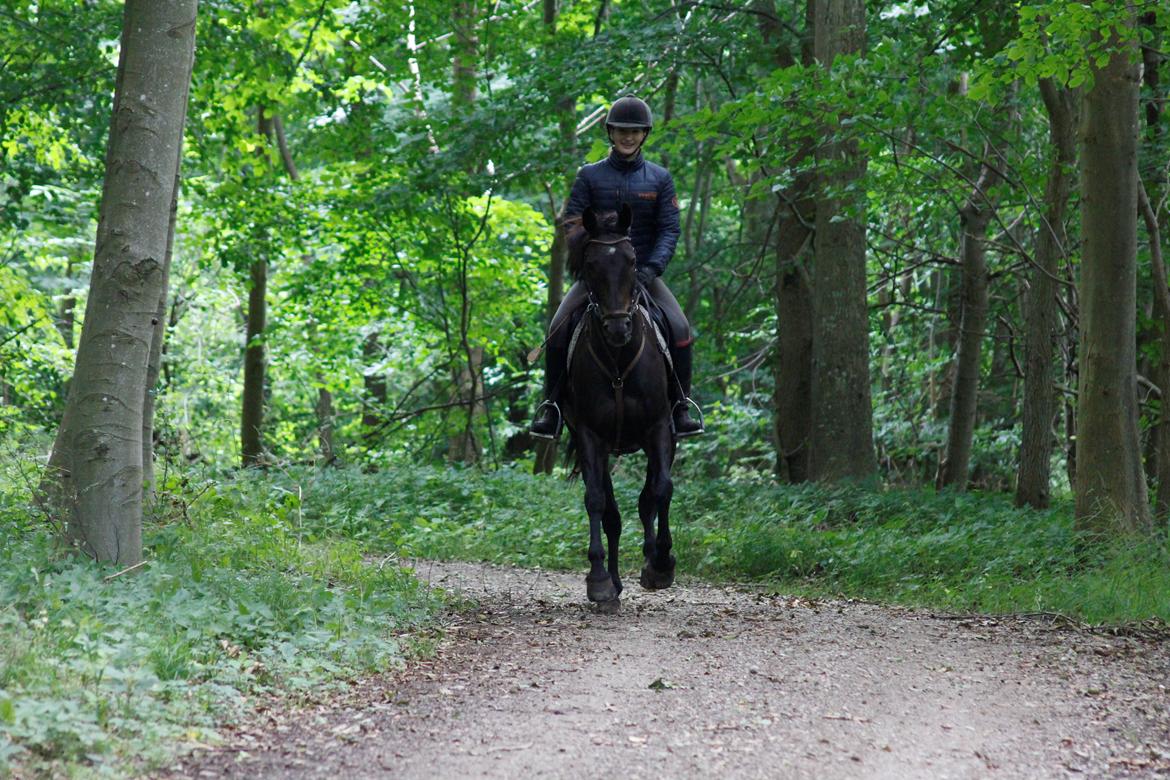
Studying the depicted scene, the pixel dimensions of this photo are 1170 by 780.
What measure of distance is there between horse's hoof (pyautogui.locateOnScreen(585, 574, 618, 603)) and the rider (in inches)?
47.2

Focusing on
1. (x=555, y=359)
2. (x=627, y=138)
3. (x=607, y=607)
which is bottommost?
(x=607, y=607)

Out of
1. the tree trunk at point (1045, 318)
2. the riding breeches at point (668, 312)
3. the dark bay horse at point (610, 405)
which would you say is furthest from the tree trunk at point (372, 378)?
the dark bay horse at point (610, 405)

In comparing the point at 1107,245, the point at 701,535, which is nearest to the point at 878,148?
the point at 1107,245

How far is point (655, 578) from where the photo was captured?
9773mm

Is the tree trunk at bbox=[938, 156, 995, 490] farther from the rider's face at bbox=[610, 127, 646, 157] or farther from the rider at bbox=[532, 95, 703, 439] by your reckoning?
the rider's face at bbox=[610, 127, 646, 157]

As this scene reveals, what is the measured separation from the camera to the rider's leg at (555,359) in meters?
9.31

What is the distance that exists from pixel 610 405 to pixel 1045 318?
718 centimetres

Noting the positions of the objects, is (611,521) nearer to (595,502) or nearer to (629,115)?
(595,502)

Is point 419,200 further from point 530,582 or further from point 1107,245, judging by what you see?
point 1107,245

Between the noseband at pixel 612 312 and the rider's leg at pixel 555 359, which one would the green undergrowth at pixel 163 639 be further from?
the noseband at pixel 612 312

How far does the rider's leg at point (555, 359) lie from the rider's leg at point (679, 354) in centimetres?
64

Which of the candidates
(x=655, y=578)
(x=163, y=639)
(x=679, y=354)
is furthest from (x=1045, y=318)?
(x=163, y=639)

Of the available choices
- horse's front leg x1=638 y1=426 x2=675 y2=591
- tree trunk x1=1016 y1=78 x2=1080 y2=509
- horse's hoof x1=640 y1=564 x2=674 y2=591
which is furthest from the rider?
tree trunk x1=1016 y1=78 x2=1080 y2=509

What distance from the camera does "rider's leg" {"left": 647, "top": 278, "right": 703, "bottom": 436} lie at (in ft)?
31.2
